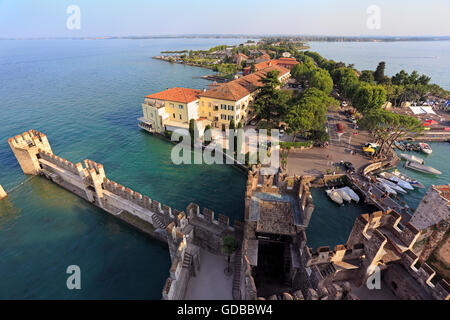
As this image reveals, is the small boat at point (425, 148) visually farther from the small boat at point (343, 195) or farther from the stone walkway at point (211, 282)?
the stone walkway at point (211, 282)

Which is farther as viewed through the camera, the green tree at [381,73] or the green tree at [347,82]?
the green tree at [381,73]

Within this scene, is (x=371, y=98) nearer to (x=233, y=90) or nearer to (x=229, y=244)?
(x=233, y=90)

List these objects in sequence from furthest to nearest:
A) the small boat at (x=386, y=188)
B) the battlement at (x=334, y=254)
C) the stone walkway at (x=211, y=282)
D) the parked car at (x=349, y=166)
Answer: the parked car at (x=349, y=166), the small boat at (x=386, y=188), the stone walkway at (x=211, y=282), the battlement at (x=334, y=254)

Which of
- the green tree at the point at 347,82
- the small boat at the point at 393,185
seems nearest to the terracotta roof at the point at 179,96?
the small boat at the point at 393,185
